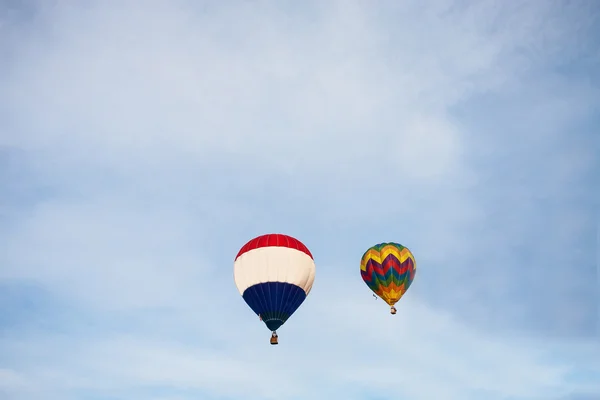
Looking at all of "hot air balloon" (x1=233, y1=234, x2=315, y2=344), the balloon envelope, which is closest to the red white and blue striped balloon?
"hot air balloon" (x1=233, y1=234, x2=315, y2=344)

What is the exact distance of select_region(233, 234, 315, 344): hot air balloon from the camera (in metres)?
52.1

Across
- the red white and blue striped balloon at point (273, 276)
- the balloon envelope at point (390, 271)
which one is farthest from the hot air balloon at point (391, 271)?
the red white and blue striped balloon at point (273, 276)

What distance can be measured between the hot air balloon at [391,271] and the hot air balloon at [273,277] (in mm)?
8714

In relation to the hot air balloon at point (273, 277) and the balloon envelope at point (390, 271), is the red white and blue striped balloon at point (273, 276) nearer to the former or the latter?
the hot air balloon at point (273, 277)

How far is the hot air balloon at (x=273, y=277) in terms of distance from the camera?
52.1 meters

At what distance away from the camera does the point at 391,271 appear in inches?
2352

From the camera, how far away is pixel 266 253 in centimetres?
5272

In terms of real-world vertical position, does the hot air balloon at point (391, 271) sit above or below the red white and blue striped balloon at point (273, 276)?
above

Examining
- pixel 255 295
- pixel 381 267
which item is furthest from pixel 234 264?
pixel 381 267

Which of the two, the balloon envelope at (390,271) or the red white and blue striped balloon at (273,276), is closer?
the red white and blue striped balloon at (273,276)

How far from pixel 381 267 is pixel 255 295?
43.3 ft

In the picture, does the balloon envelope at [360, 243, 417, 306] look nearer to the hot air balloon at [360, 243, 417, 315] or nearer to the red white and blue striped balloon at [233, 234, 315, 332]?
the hot air balloon at [360, 243, 417, 315]

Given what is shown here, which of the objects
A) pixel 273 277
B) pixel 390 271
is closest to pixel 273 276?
pixel 273 277

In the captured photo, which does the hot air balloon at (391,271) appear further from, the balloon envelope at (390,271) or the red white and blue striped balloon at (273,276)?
the red white and blue striped balloon at (273,276)
